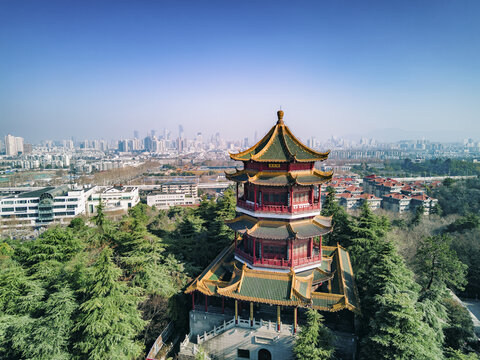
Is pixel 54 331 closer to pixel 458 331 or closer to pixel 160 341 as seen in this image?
pixel 160 341

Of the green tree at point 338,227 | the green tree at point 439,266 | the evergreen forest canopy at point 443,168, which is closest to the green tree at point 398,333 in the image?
the green tree at point 439,266

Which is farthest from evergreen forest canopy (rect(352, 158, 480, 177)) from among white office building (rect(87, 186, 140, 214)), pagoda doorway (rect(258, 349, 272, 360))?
white office building (rect(87, 186, 140, 214))

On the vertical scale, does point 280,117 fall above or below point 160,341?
above

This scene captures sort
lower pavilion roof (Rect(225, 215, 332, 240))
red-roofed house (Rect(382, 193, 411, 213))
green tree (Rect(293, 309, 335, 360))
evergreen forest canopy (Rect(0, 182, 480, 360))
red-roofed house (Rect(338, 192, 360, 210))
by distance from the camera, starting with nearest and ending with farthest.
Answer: green tree (Rect(293, 309, 335, 360)) → evergreen forest canopy (Rect(0, 182, 480, 360)) → lower pavilion roof (Rect(225, 215, 332, 240)) → red-roofed house (Rect(382, 193, 411, 213)) → red-roofed house (Rect(338, 192, 360, 210))

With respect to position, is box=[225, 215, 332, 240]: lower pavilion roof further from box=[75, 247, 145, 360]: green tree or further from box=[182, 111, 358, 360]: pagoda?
box=[75, 247, 145, 360]: green tree

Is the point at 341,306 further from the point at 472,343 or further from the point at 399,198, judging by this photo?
the point at 399,198

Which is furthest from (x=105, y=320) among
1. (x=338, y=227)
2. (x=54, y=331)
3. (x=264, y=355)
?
(x=338, y=227)
